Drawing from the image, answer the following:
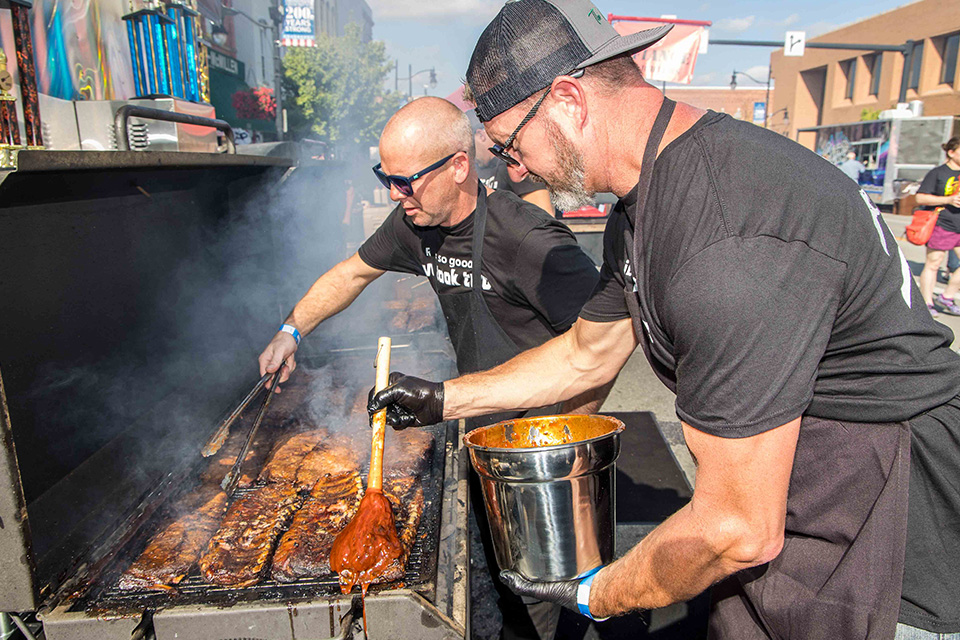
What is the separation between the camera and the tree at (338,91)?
21156mm

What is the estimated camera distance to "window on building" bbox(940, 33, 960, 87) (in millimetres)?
27469

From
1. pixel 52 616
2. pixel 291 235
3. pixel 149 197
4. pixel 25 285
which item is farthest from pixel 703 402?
pixel 291 235

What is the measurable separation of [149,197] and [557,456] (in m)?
2.51

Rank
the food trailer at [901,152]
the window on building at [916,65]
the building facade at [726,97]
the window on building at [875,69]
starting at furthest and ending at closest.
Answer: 1. the building facade at [726,97]
2. the window on building at [875,69]
3. the window on building at [916,65]
4. the food trailer at [901,152]

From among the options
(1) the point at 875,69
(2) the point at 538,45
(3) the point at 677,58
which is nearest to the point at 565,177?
(2) the point at 538,45

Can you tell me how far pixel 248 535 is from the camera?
7.92 feet

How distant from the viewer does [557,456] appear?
6.07 ft

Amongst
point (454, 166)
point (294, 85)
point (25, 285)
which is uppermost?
point (294, 85)

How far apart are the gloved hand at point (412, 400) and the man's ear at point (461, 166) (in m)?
1.15

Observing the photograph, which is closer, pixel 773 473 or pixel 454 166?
pixel 773 473

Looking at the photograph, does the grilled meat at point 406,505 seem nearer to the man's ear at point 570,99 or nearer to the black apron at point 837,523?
the black apron at point 837,523

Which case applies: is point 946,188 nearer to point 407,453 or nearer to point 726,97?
point 407,453

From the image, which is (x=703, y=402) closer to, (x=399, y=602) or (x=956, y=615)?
(x=956, y=615)

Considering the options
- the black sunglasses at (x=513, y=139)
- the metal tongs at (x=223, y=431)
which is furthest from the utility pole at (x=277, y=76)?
the black sunglasses at (x=513, y=139)
